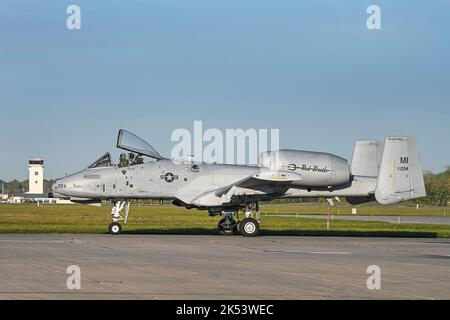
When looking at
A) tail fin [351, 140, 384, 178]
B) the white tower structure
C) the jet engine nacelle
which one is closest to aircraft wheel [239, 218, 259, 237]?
the jet engine nacelle

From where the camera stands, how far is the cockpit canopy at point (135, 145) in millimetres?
32759

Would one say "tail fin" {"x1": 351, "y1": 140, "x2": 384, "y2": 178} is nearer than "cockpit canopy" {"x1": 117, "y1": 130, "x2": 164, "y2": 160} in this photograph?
No

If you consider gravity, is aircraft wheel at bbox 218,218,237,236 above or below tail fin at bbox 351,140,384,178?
below

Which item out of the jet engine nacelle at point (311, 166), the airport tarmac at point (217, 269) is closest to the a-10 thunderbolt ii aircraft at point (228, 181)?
the jet engine nacelle at point (311, 166)

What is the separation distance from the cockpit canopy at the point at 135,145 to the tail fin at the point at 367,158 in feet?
27.7

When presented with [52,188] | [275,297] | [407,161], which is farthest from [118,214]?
[275,297]

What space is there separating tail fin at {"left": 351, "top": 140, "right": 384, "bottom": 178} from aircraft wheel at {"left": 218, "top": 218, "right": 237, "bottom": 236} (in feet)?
18.7

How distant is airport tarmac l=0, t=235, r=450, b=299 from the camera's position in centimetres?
1385

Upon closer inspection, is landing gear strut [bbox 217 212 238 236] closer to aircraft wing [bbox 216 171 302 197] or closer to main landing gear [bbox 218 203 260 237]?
main landing gear [bbox 218 203 260 237]

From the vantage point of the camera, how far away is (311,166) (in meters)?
32.2

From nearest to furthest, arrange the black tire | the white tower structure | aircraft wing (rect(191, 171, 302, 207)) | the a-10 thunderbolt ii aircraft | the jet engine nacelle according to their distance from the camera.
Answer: aircraft wing (rect(191, 171, 302, 207))
the jet engine nacelle
the a-10 thunderbolt ii aircraft
the black tire
the white tower structure

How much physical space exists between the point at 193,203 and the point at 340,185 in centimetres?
606
